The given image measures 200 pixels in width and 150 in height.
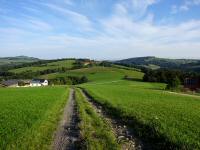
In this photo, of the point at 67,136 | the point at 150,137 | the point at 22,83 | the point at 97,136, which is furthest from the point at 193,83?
the point at 22,83

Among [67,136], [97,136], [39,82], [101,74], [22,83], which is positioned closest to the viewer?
[97,136]

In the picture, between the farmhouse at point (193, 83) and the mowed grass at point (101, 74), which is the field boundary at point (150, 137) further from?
the mowed grass at point (101, 74)

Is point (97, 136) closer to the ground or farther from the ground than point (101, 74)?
farther from the ground

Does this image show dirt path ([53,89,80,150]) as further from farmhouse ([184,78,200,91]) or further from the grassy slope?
farmhouse ([184,78,200,91])

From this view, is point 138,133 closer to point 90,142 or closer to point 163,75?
point 90,142

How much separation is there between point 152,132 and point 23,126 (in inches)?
315

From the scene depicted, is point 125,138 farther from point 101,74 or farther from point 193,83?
point 101,74

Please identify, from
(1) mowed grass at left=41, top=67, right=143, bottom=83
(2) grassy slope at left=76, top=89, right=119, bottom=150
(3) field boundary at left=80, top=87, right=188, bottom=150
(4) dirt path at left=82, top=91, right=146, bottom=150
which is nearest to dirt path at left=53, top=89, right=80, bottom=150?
(2) grassy slope at left=76, top=89, right=119, bottom=150

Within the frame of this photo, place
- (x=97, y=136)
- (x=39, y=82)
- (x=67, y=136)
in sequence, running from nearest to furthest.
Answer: (x=97, y=136)
(x=67, y=136)
(x=39, y=82)

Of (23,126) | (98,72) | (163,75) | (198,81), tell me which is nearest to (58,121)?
(23,126)

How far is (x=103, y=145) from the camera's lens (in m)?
13.0

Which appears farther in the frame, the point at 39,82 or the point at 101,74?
the point at 101,74

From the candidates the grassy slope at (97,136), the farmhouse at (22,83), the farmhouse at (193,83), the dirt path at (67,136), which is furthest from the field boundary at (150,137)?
the farmhouse at (22,83)

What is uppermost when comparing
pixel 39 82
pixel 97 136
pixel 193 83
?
pixel 97 136
